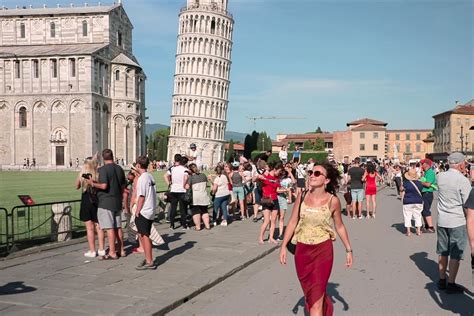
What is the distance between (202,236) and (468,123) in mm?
91321

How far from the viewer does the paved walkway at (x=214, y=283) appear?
18.7 ft

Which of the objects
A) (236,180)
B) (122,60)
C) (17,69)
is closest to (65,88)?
(17,69)

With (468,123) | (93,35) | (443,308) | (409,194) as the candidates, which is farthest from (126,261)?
(468,123)

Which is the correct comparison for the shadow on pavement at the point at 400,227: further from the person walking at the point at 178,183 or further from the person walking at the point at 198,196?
the person walking at the point at 178,183

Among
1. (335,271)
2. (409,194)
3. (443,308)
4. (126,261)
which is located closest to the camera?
(443,308)

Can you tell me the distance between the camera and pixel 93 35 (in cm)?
6800

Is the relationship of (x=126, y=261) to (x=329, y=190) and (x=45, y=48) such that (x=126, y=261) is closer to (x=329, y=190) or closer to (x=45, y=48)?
(x=329, y=190)

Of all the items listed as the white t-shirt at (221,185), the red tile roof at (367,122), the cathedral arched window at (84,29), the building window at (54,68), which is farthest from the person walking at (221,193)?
the red tile roof at (367,122)

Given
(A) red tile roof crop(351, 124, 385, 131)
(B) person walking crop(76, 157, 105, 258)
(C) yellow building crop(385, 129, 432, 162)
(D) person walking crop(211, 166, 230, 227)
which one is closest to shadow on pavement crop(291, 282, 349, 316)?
(B) person walking crop(76, 157, 105, 258)

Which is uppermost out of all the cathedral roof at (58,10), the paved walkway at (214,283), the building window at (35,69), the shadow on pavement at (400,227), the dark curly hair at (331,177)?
the cathedral roof at (58,10)

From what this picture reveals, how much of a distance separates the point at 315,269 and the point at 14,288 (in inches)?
164

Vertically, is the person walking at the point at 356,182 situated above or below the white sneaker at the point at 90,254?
above

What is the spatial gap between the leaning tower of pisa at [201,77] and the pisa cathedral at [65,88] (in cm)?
1869

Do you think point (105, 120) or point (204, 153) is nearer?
point (105, 120)
